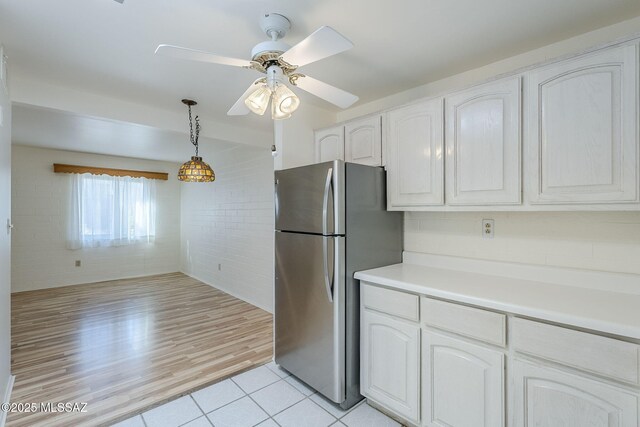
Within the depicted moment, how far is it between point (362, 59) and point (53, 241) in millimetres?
5840

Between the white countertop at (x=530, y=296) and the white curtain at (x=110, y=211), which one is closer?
the white countertop at (x=530, y=296)

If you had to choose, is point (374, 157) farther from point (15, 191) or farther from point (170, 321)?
point (15, 191)

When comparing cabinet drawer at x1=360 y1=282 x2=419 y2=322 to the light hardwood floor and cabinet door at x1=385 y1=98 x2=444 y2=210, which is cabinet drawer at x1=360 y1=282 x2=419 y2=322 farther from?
the light hardwood floor

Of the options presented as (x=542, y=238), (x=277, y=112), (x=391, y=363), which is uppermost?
(x=277, y=112)

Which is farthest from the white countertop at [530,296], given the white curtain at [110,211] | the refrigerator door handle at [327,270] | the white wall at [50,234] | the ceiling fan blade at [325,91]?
the white wall at [50,234]

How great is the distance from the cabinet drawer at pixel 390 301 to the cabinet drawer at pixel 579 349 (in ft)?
1.61

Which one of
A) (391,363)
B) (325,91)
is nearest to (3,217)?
(325,91)

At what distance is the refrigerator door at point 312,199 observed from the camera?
6.39ft

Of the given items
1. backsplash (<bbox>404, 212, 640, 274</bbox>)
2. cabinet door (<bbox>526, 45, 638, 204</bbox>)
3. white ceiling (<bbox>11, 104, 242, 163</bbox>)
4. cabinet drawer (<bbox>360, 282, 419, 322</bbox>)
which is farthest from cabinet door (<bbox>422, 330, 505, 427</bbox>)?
white ceiling (<bbox>11, 104, 242, 163</bbox>)

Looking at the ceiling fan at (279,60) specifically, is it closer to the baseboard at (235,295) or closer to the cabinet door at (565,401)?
the cabinet door at (565,401)

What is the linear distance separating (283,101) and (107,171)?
17.4 feet

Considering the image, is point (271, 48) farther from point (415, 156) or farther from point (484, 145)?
point (484, 145)

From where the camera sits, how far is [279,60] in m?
1.40

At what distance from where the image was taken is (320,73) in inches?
85.5
